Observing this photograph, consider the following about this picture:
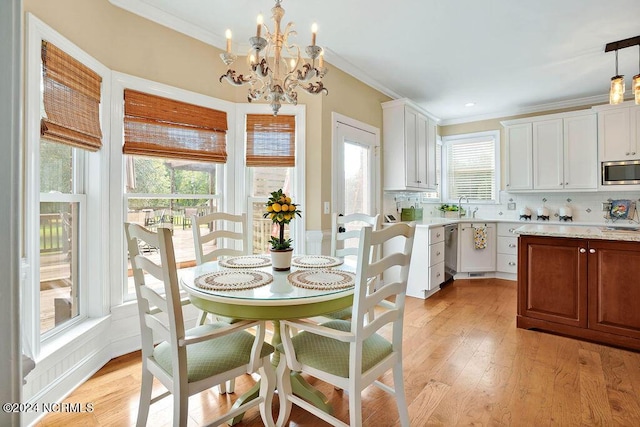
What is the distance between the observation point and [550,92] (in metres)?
4.27

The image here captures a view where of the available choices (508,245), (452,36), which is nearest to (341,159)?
(452,36)

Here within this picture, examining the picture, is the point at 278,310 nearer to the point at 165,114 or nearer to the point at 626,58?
the point at 165,114

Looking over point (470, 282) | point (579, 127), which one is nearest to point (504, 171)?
point (579, 127)

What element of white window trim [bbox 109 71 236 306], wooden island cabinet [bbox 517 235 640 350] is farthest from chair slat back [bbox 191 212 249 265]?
wooden island cabinet [bbox 517 235 640 350]

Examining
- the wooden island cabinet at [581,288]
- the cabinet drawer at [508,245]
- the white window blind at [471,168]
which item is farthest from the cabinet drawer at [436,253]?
the white window blind at [471,168]

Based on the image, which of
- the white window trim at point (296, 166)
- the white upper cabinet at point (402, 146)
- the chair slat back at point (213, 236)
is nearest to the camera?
the chair slat back at point (213, 236)

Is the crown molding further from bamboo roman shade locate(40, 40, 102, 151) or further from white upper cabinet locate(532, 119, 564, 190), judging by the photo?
bamboo roman shade locate(40, 40, 102, 151)

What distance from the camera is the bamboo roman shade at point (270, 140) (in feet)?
10.1

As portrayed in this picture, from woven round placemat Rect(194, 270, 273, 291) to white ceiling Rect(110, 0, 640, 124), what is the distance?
1.99 metres

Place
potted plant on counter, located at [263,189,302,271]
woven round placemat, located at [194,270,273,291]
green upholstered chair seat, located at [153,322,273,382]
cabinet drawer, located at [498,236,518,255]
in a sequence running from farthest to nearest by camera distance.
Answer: cabinet drawer, located at [498,236,518,255]
potted plant on counter, located at [263,189,302,271]
woven round placemat, located at [194,270,273,291]
green upholstered chair seat, located at [153,322,273,382]

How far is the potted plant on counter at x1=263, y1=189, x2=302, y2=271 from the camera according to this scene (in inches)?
69.8

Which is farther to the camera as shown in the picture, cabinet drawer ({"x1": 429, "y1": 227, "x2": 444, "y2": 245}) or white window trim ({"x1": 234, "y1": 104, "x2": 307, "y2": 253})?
cabinet drawer ({"x1": 429, "y1": 227, "x2": 444, "y2": 245})

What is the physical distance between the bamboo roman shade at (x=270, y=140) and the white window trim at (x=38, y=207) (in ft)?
3.78

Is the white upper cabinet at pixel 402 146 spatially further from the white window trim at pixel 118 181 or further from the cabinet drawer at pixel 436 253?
the white window trim at pixel 118 181
